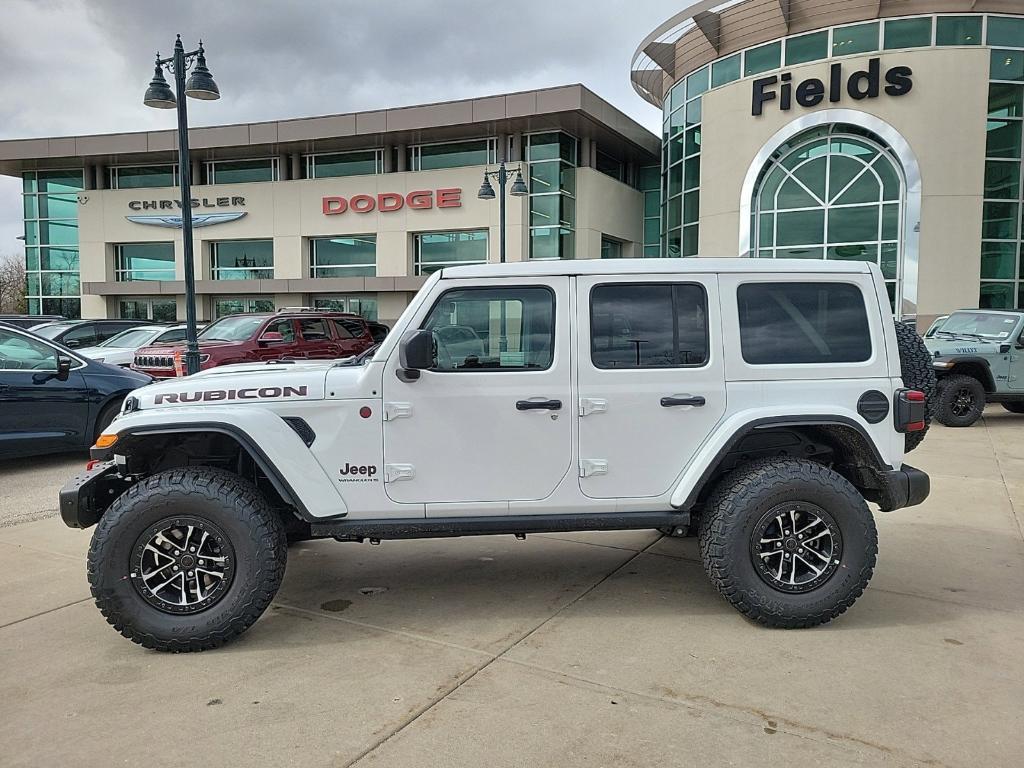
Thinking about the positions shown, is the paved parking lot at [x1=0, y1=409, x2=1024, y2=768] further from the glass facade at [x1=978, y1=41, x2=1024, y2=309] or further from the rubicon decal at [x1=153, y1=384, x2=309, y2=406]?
the glass facade at [x1=978, y1=41, x2=1024, y2=309]

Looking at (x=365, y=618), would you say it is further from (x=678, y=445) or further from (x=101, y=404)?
(x=101, y=404)

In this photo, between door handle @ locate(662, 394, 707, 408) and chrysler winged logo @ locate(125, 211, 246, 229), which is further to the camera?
chrysler winged logo @ locate(125, 211, 246, 229)

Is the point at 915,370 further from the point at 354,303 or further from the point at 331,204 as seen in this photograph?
the point at 331,204

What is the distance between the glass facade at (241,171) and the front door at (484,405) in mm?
31597

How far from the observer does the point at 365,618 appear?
4320mm

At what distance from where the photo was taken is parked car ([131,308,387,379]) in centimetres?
1313

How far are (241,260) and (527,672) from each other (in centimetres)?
3275

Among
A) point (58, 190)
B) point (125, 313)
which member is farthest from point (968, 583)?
point (58, 190)

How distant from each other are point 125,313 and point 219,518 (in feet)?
119

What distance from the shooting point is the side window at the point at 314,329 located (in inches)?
558

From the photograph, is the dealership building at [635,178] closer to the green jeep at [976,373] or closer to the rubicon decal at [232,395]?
the green jeep at [976,373]

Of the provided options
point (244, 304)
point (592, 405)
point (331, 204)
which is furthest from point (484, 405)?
point (244, 304)

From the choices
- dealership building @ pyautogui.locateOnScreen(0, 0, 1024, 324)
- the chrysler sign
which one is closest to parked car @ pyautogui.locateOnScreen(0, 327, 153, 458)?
dealership building @ pyautogui.locateOnScreen(0, 0, 1024, 324)

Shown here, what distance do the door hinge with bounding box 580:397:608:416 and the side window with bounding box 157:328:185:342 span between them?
13374 millimetres
